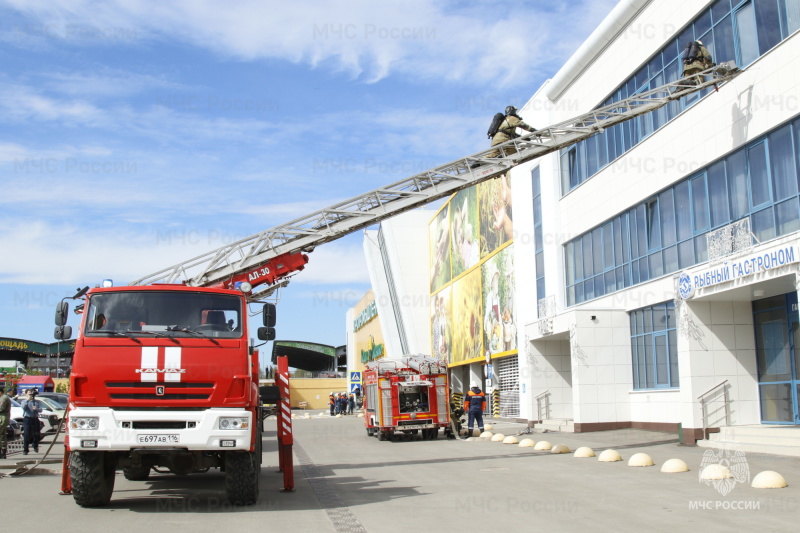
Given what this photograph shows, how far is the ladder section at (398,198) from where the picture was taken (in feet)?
52.8

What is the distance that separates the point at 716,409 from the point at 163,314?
14.0m

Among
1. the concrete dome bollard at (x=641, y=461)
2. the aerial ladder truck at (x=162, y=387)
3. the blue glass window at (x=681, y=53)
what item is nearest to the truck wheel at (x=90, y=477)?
the aerial ladder truck at (x=162, y=387)

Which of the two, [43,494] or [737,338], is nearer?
[43,494]

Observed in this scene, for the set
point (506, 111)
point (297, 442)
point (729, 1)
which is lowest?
point (297, 442)

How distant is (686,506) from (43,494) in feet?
30.8

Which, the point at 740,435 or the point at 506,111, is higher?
the point at 506,111

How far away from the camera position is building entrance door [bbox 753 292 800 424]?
1762 centimetres

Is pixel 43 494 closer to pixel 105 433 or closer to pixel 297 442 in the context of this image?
pixel 105 433

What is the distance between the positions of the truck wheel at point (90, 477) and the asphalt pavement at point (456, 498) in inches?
7.2

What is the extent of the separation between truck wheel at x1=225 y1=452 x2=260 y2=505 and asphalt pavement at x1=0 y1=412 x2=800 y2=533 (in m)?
0.18

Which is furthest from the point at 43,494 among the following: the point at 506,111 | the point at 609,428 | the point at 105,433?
the point at 609,428

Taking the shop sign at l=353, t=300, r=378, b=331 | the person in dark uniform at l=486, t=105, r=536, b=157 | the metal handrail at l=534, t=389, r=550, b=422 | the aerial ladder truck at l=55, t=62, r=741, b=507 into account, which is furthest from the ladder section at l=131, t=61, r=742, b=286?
the shop sign at l=353, t=300, r=378, b=331

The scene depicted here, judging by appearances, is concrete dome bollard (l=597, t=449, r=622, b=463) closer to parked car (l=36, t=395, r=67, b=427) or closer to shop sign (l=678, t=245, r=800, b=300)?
shop sign (l=678, t=245, r=800, b=300)

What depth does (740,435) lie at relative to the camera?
17266 mm
